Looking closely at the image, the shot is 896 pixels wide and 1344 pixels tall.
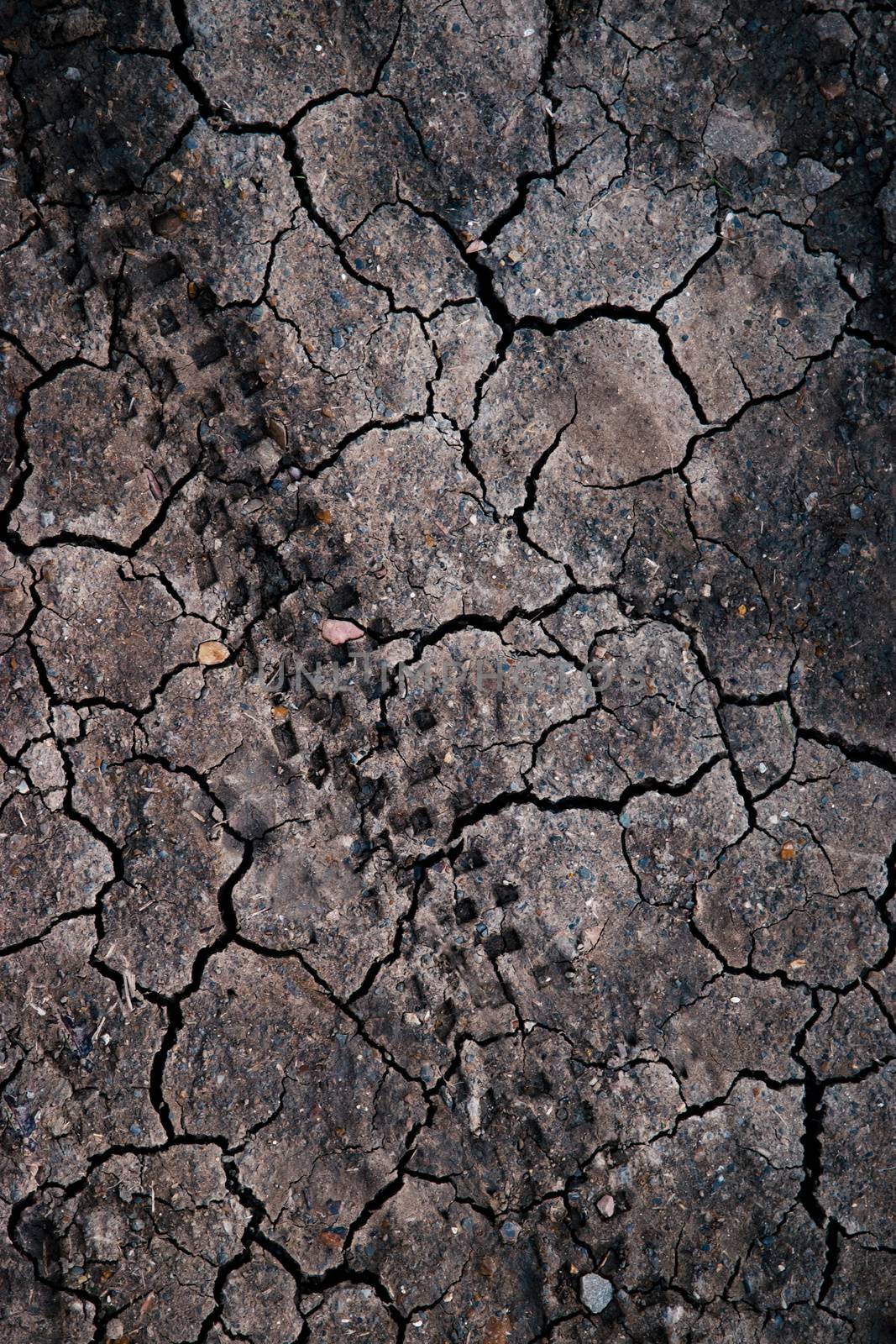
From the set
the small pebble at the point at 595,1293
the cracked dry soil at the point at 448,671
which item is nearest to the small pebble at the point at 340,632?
the cracked dry soil at the point at 448,671

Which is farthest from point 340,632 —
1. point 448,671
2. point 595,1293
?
point 595,1293

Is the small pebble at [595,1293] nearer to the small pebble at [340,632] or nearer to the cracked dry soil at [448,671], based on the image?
the cracked dry soil at [448,671]

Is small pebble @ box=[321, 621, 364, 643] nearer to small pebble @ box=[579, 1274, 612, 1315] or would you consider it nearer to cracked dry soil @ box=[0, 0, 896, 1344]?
cracked dry soil @ box=[0, 0, 896, 1344]

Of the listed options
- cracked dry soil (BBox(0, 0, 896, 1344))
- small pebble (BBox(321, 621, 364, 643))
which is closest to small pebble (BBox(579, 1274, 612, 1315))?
cracked dry soil (BBox(0, 0, 896, 1344))

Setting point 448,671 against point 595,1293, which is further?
point 448,671

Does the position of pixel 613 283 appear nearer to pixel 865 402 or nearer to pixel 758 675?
pixel 865 402

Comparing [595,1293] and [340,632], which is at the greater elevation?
[340,632]

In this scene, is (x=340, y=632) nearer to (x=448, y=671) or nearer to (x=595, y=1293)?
(x=448, y=671)

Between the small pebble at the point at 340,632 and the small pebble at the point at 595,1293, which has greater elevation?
the small pebble at the point at 340,632

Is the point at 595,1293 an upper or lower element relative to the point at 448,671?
lower
